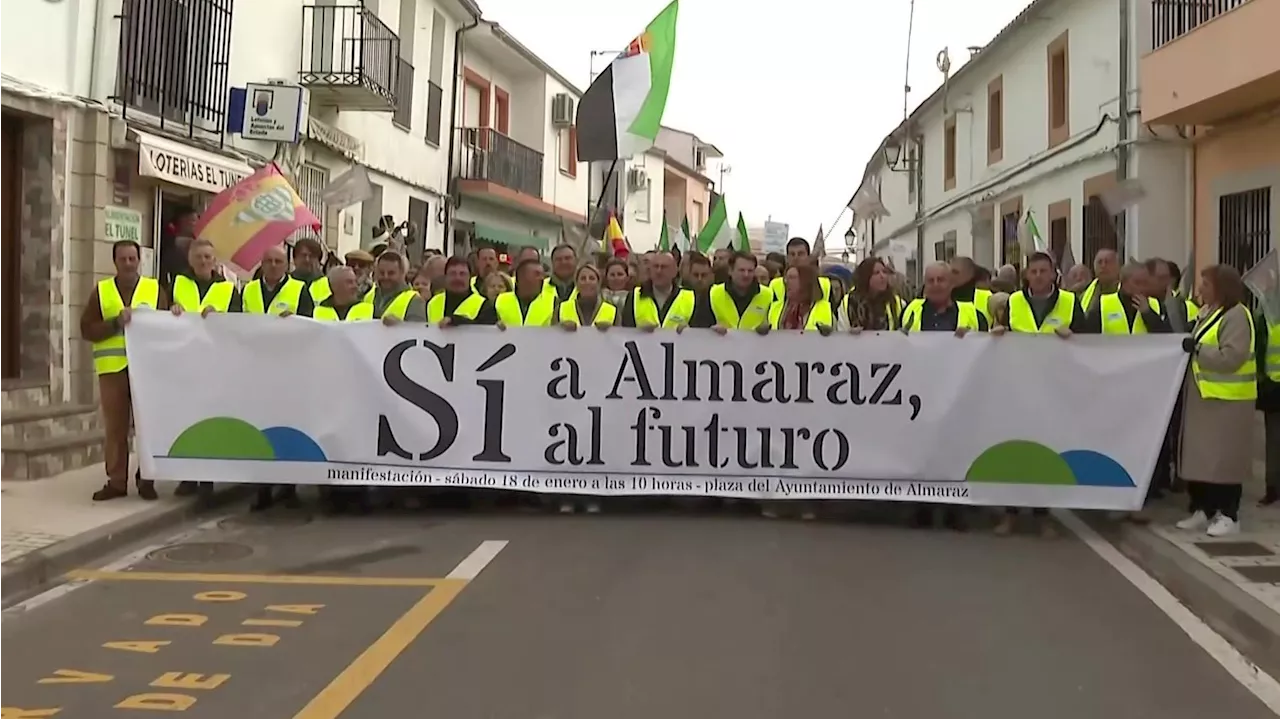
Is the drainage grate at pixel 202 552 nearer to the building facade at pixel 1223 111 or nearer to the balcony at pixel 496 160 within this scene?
the building facade at pixel 1223 111

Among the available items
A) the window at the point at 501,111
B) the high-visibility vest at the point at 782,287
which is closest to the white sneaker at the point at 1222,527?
the high-visibility vest at the point at 782,287

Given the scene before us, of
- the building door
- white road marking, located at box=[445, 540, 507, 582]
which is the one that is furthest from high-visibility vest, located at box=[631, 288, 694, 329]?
the building door

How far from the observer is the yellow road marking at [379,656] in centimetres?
451

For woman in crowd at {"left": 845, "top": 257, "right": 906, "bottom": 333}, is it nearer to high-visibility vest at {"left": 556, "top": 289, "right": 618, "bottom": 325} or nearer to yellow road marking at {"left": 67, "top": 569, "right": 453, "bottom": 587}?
high-visibility vest at {"left": 556, "top": 289, "right": 618, "bottom": 325}

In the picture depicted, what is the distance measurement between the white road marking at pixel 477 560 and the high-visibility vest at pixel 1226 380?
449cm

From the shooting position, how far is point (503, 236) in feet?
92.9

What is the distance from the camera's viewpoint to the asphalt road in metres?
4.64

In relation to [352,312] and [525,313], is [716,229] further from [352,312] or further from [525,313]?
[352,312]

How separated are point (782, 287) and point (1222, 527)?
12.4ft

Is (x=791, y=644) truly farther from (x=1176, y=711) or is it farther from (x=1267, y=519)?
(x=1267, y=519)

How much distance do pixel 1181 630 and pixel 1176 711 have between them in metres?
1.31

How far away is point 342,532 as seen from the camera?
789 centimetres

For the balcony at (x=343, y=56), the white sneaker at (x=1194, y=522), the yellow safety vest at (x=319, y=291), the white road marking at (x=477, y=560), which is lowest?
the white road marking at (x=477, y=560)

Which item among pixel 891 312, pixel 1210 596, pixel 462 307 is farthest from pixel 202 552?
pixel 1210 596
